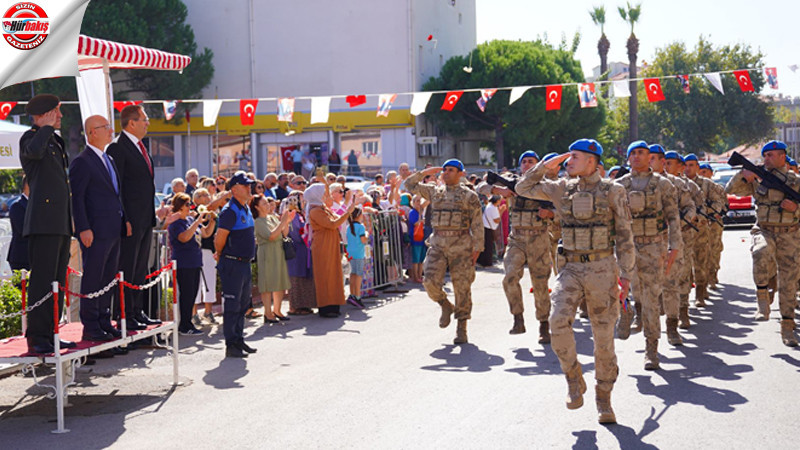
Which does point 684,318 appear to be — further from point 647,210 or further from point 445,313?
point 445,313

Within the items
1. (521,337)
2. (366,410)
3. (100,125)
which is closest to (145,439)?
(366,410)

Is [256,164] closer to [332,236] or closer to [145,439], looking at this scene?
[332,236]

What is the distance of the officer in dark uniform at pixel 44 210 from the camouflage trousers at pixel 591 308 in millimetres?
4021

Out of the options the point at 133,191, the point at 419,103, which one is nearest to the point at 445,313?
the point at 133,191

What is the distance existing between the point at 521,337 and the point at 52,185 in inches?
239

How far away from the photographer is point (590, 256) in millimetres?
7340

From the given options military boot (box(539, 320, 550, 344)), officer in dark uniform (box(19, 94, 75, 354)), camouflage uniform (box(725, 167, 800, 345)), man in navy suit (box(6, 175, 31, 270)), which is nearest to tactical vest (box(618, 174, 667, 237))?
A: military boot (box(539, 320, 550, 344))

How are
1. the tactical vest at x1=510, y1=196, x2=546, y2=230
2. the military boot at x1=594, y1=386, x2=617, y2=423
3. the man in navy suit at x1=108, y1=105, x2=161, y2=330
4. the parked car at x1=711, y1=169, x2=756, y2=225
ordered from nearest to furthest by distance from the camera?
the military boot at x1=594, y1=386, x2=617, y2=423
the man in navy suit at x1=108, y1=105, x2=161, y2=330
the tactical vest at x1=510, y1=196, x2=546, y2=230
the parked car at x1=711, y1=169, x2=756, y2=225

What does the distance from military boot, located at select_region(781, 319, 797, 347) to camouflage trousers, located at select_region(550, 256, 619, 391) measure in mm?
3850

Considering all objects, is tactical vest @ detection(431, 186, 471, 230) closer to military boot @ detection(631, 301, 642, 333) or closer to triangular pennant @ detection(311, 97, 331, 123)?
military boot @ detection(631, 301, 642, 333)

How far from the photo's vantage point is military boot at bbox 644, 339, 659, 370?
29.7 ft

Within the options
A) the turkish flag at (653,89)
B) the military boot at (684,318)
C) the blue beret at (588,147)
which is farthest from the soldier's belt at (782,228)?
the turkish flag at (653,89)

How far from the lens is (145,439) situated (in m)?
6.83

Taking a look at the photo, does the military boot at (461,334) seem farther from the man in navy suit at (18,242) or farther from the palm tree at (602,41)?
the palm tree at (602,41)
